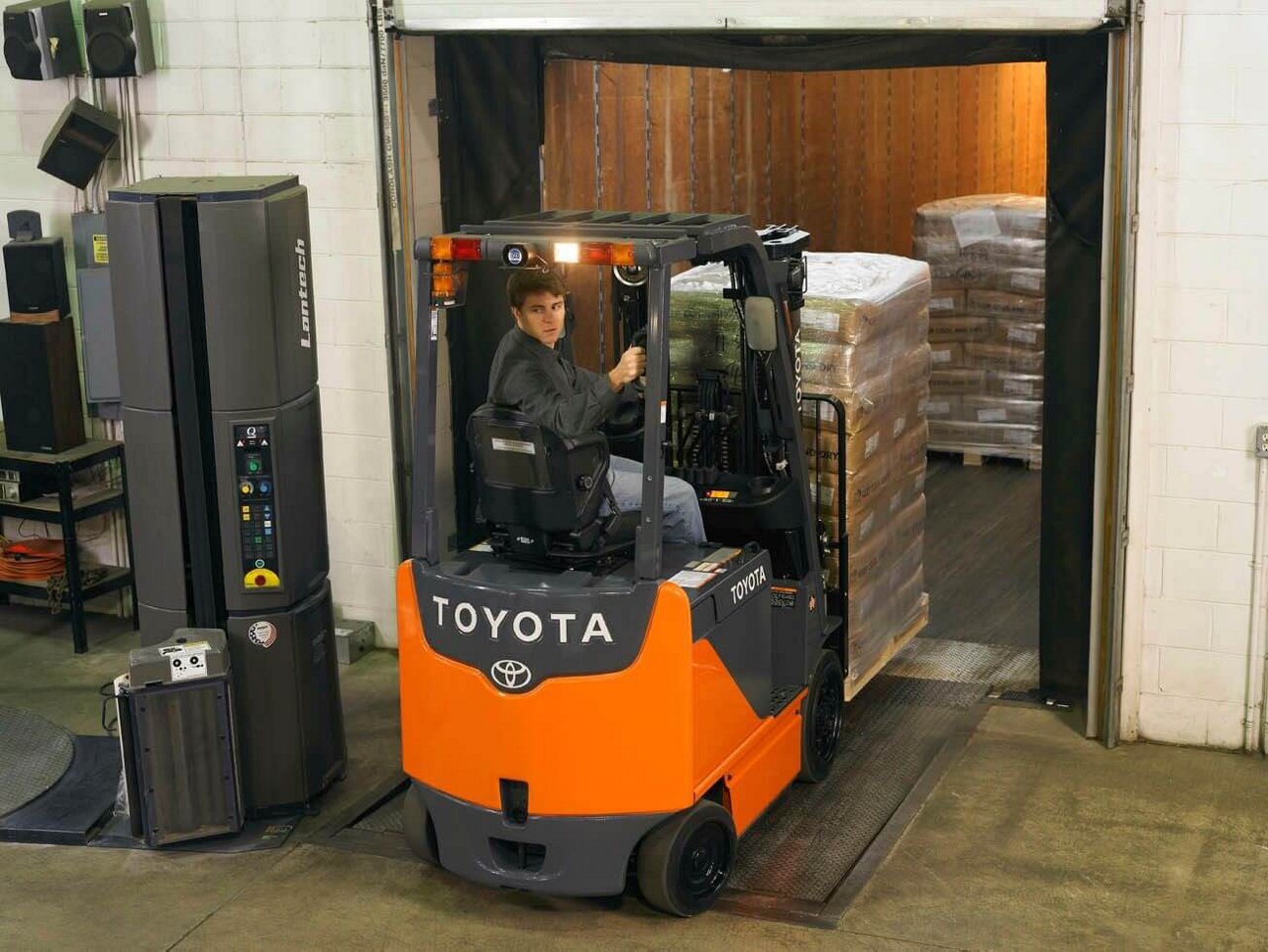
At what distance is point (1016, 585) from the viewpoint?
30.5 feet

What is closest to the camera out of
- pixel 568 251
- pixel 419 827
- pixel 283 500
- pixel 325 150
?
pixel 568 251

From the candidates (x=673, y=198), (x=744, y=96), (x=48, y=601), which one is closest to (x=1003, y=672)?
(x=673, y=198)

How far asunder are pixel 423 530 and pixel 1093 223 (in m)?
3.06

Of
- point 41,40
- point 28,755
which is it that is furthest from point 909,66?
point 28,755

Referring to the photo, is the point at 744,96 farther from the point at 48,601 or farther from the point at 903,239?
the point at 48,601

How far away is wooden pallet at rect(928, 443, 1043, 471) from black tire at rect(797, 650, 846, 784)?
195 inches

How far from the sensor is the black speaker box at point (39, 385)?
333 inches

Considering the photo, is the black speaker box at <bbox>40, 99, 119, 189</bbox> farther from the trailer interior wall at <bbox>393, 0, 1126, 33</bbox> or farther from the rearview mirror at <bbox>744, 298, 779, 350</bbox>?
the rearview mirror at <bbox>744, 298, 779, 350</bbox>

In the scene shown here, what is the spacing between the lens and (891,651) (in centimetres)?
777

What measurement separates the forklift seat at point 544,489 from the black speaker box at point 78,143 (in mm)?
3477

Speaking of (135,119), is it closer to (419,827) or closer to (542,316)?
(542,316)

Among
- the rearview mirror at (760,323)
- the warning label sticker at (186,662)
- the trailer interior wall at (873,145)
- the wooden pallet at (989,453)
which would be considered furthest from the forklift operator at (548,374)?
the trailer interior wall at (873,145)

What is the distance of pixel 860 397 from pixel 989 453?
5.01 metres

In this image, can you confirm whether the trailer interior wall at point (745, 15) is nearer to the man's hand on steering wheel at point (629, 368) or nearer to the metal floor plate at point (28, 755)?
the man's hand on steering wheel at point (629, 368)
